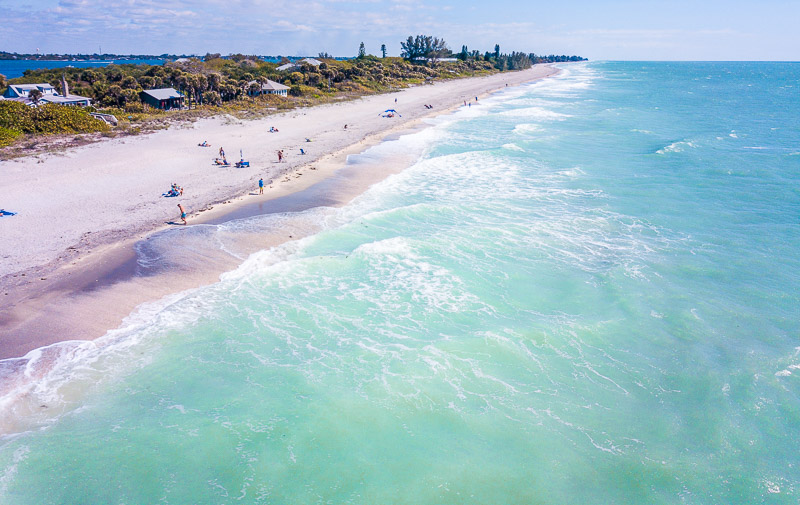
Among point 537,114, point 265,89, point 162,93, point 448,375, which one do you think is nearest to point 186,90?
point 162,93

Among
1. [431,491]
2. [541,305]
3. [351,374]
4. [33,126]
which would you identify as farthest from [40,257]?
[33,126]

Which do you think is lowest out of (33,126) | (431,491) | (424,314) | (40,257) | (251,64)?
(431,491)

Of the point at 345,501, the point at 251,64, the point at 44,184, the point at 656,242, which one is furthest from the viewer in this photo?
the point at 251,64

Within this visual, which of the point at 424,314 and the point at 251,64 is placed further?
the point at 251,64

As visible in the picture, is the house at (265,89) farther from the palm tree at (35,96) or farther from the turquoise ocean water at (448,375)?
the turquoise ocean water at (448,375)

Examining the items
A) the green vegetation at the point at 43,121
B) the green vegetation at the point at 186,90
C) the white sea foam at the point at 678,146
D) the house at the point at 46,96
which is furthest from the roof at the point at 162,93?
the white sea foam at the point at 678,146

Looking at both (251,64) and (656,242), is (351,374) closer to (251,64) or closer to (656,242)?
(656,242)
